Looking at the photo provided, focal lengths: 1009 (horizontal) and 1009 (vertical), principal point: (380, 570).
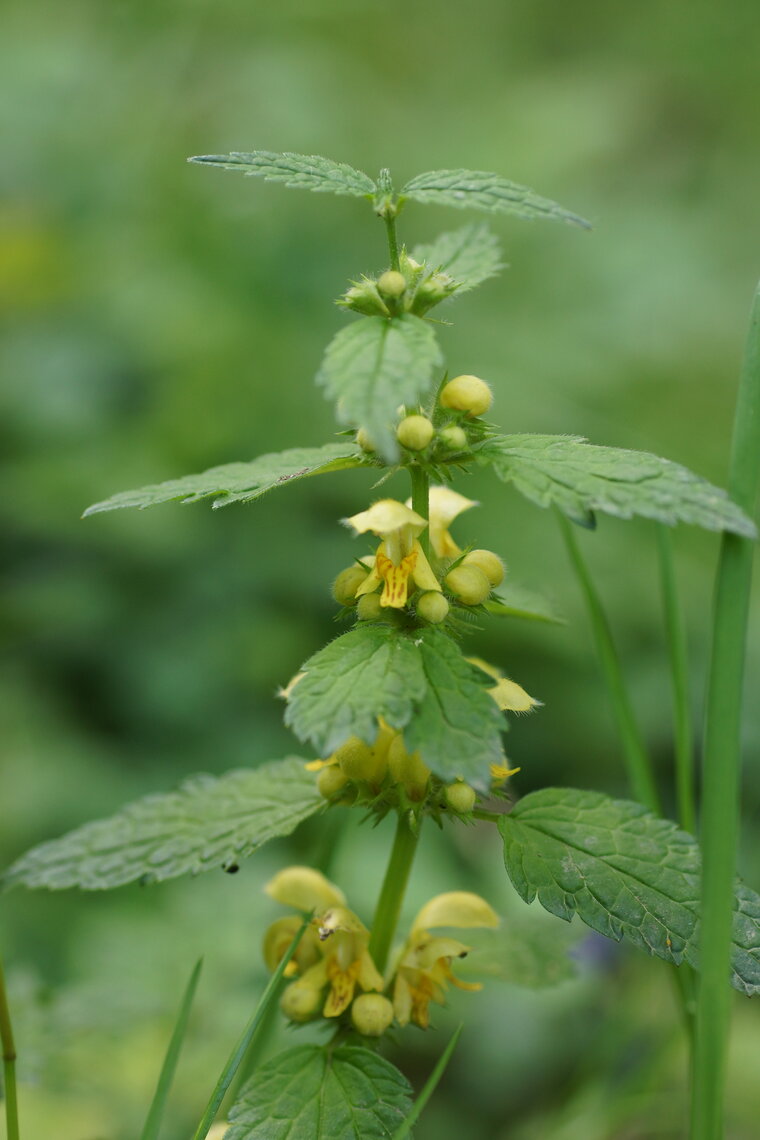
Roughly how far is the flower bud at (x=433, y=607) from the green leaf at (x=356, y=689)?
3 cm

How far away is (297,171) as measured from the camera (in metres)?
0.65

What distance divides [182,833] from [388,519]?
1.09 ft

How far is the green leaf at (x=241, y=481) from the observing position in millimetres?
684

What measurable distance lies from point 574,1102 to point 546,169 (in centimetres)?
279

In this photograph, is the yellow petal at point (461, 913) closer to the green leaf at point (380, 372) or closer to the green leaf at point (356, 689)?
the green leaf at point (356, 689)

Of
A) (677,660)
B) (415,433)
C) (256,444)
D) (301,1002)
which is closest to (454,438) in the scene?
(415,433)

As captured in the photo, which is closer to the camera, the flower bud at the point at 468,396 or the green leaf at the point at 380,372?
the green leaf at the point at 380,372

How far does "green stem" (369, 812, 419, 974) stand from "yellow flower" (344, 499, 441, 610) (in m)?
0.17

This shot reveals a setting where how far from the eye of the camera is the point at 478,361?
110 inches

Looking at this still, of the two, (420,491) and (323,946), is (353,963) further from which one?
(420,491)

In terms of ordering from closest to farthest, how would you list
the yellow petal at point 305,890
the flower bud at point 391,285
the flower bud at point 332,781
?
1. the flower bud at point 391,285
2. the flower bud at point 332,781
3. the yellow petal at point 305,890

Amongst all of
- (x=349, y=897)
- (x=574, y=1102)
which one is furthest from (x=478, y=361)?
(x=574, y=1102)

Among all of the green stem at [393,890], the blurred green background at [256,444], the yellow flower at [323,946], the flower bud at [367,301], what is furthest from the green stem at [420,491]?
the blurred green background at [256,444]

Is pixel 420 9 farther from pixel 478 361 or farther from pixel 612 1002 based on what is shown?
Answer: pixel 612 1002
